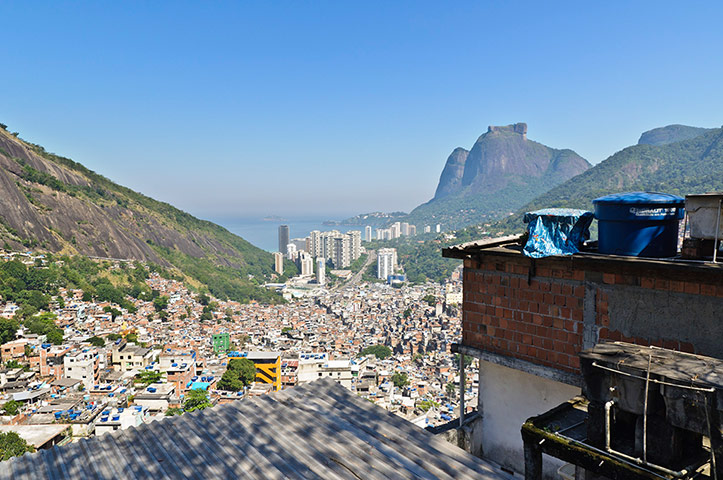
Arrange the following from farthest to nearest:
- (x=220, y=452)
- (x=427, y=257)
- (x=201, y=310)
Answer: (x=427, y=257) < (x=201, y=310) < (x=220, y=452)

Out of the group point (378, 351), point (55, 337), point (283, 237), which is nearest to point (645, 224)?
point (55, 337)

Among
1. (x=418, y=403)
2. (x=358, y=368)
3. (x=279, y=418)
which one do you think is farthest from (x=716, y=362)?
(x=358, y=368)

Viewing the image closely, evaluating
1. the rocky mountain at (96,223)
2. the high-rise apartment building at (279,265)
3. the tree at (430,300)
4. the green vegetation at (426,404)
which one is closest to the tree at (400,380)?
the green vegetation at (426,404)

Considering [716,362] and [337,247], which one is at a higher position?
[716,362]

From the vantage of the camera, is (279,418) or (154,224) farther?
(154,224)

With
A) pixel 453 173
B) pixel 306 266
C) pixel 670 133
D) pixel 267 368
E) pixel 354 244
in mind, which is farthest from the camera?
pixel 453 173

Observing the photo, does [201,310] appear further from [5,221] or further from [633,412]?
[633,412]

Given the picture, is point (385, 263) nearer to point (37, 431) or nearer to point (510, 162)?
point (37, 431)

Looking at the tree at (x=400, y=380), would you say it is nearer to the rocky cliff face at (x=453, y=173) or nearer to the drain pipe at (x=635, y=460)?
the drain pipe at (x=635, y=460)
